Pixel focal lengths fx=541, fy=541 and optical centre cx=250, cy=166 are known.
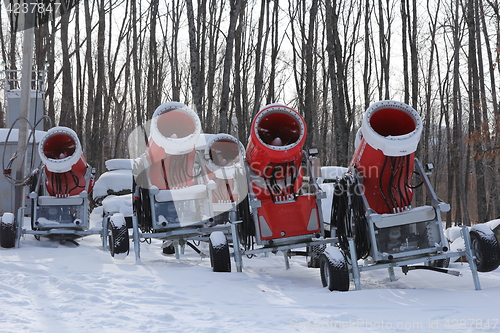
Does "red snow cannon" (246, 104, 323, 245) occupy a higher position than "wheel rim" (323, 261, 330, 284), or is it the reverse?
"red snow cannon" (246, 104, 323, 245)

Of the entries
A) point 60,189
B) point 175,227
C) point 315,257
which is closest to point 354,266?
point 315,257

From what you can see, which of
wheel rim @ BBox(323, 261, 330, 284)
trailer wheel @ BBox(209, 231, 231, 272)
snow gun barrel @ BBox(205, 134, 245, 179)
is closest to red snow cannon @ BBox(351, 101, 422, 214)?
wheel rim @ BBox(323, 261, 330, 284)

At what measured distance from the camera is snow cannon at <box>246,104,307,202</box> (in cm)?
671

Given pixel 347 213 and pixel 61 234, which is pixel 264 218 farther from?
pixel 61 234

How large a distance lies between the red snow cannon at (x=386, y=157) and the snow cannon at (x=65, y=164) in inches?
201

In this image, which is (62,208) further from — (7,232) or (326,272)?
A: (326,272)

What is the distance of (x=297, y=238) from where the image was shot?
6.80m

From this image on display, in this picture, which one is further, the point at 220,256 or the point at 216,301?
the point at 220,256

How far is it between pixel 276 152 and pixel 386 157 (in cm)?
137

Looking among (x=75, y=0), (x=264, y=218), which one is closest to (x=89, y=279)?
(x=264, y=218)

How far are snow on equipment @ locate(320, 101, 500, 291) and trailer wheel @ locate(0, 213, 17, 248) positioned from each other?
5.06 meters

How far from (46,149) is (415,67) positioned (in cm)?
1239

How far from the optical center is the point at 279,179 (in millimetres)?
6980

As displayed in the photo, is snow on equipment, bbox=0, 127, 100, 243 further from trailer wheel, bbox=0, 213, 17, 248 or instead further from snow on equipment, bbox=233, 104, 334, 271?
snow on equipment, bbox=233, 104, 334, 271
